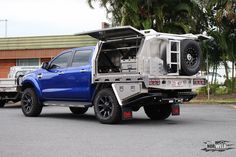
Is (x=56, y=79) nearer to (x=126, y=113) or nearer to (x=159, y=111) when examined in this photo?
(x=126, y=113)

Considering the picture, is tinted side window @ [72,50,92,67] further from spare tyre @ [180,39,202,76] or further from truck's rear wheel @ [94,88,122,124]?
spare tyre @ [180,39,202,76]

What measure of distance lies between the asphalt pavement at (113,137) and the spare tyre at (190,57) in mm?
1353

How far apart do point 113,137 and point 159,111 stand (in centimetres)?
401

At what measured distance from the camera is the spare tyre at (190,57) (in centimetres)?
1245

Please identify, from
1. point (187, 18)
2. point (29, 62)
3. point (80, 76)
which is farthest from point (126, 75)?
point (29, 62)

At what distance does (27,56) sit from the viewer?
31.8m

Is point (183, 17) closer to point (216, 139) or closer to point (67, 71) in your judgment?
point (67, 71)

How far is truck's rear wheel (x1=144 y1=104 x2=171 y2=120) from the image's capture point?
13.7 metres

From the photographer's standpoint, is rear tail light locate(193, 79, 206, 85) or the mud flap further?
rear tail light locate(193, 79, 206, 85)

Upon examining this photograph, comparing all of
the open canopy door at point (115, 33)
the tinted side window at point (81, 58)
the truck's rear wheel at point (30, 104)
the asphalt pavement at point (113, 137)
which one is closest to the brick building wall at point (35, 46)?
the truck's rear wheel at point (30, 104)

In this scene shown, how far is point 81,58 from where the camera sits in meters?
13.6

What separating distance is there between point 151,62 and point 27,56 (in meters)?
20.7

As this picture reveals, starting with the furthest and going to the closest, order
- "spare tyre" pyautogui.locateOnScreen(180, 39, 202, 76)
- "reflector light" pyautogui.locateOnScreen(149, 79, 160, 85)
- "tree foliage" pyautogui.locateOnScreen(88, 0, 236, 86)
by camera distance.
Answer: "tree foliage" pyautogui.locateOnScreen(88, 0, 236, 86) < "spare tyre" pyautogui.locateOnScreen(180, 39, 202, 76) < "reflector light" pyautogui.locateOnScreen(149, 79, 160, 85)

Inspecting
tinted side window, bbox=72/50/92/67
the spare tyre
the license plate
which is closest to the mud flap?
the license plate
